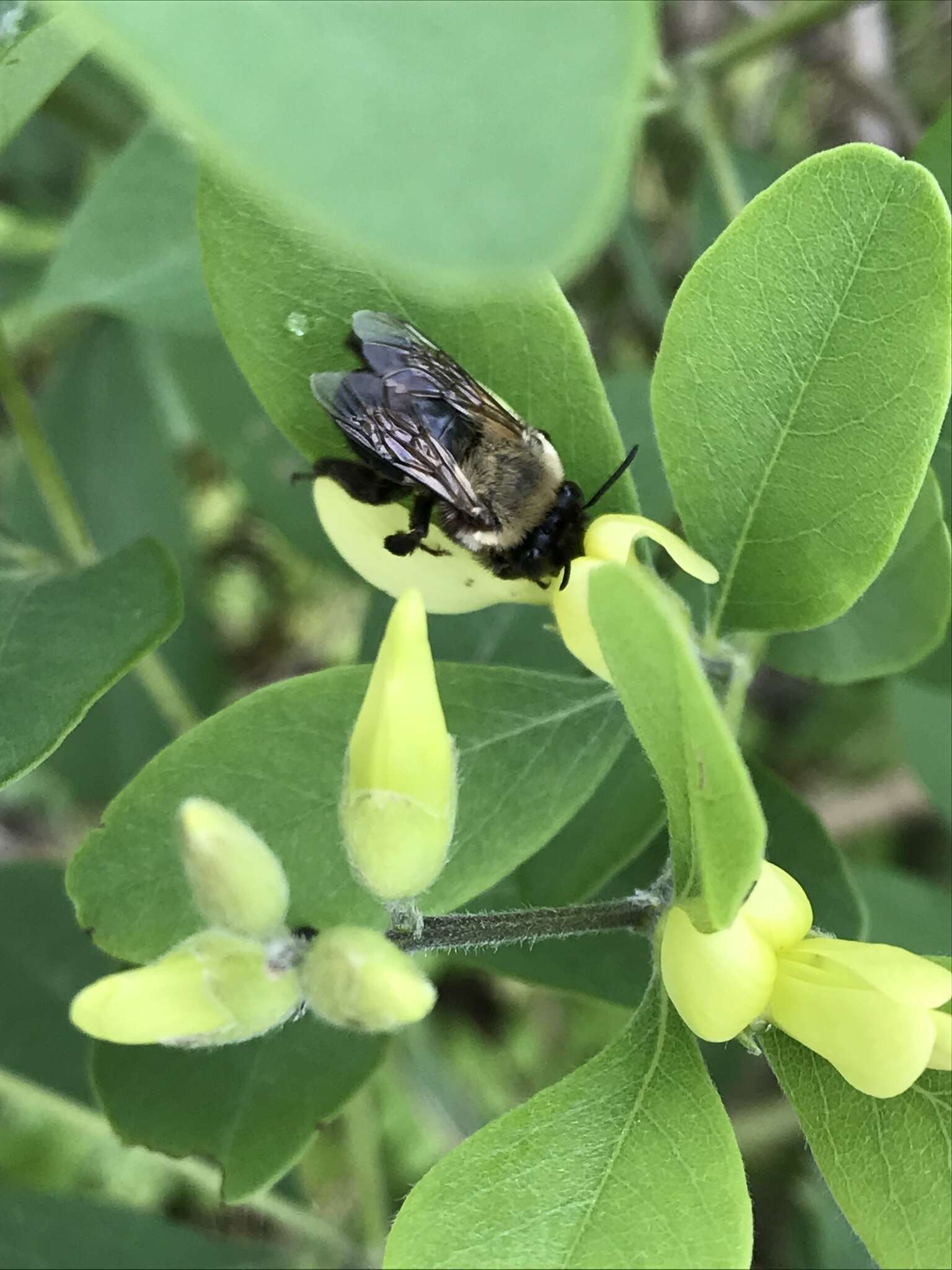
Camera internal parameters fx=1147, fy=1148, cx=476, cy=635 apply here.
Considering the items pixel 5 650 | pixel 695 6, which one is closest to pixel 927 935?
pixel 5 650

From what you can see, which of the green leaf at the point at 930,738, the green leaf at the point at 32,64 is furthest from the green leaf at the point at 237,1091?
the green leaf at the point at 32,64

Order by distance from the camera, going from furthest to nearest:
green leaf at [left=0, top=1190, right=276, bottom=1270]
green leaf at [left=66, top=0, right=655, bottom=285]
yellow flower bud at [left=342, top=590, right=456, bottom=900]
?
green leaf at [left=0, top=1190, right=276, bottom=1270] < yellow flower bud at [left=342, top=590, right=456, bottom=900] < green leaf at [left=66, top=0, right=655, bottom=285]

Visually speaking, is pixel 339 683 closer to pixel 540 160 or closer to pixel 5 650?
pixel 5 650

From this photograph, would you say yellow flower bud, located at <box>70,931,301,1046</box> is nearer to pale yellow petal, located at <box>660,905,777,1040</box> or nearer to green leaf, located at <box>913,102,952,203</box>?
pale yellow petal, located at <box>660,905,777,1040</box>

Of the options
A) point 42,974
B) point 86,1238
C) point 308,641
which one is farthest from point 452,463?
point 308,641

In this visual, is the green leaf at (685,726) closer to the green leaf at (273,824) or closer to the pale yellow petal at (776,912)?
the pale yellow petal at (776,912)

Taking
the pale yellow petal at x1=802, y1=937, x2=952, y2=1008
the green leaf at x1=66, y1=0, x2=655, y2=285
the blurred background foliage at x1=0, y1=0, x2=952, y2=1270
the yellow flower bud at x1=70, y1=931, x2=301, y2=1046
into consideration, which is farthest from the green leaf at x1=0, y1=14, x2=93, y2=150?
the pale yellow petal at x1=802, y1=937, x2=952, y2=1008
